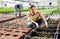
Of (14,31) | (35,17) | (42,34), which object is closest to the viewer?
(42,34)

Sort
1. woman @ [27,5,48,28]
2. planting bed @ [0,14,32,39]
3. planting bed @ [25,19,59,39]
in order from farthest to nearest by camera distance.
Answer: woman @ [27,5,48,28] → planting bed @ [25,19,59,39] → planting bed @ [0,14,32,39]

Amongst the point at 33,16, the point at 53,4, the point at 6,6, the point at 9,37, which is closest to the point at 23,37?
the point at 9,37

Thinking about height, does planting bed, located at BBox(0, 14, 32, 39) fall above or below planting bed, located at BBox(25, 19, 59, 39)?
above

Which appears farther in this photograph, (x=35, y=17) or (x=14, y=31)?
(x=35, y=17)

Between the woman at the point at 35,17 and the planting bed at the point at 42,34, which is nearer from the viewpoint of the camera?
the planting bed at the point at 42,34

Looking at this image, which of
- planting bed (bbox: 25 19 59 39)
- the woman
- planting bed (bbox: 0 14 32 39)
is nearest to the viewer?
planting bed (bbox: 0 14 32 39)

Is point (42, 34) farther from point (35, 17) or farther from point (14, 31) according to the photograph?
point (14, 31)

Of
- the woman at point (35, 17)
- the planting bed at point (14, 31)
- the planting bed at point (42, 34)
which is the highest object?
the woman at point (35, 17)

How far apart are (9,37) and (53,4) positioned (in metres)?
10.3

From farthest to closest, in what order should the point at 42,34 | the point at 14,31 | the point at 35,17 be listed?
the point at 35,17, the point at 14,31, the point at 42,34

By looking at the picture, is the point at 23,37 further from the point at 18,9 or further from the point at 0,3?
the point at 0,3

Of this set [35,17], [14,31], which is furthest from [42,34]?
[14,31]

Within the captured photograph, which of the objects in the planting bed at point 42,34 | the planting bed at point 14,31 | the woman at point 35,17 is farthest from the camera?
the woman at point 35,17

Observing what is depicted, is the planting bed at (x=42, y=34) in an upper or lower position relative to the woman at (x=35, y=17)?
lower
